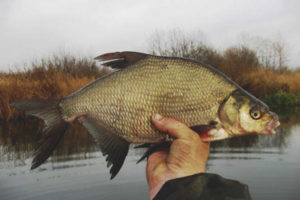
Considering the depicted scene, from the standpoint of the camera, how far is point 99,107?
2.79 meters

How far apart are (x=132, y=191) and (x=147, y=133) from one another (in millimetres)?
5600

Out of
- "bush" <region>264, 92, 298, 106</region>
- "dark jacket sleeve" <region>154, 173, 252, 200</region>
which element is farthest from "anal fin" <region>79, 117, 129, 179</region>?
"bush" <region>264, 92, 298, 106</region>

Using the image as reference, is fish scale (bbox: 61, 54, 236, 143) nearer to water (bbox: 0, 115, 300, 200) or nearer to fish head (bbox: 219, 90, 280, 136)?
fish head (bbox: 219, 90, 280, 136)

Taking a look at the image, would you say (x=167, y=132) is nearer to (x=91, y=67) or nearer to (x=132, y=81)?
(x=132, y=81)

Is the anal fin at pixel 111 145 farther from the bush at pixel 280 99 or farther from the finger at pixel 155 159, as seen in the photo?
the bush at pixel 280 99

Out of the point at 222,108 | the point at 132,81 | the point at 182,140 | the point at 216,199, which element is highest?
the point at 132,81

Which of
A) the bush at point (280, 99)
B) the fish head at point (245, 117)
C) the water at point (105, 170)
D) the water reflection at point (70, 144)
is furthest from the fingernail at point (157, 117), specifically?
the bush at point (280, 99)

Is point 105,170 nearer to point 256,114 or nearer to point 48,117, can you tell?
point 48,117

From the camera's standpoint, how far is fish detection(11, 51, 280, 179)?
105 inches

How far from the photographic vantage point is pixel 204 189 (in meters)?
2.23

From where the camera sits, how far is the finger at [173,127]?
260 cm

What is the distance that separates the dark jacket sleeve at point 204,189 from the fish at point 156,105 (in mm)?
437

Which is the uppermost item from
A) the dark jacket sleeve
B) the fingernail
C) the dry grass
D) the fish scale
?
the fish scale

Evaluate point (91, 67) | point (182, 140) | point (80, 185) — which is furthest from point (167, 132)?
point (91, 67)
